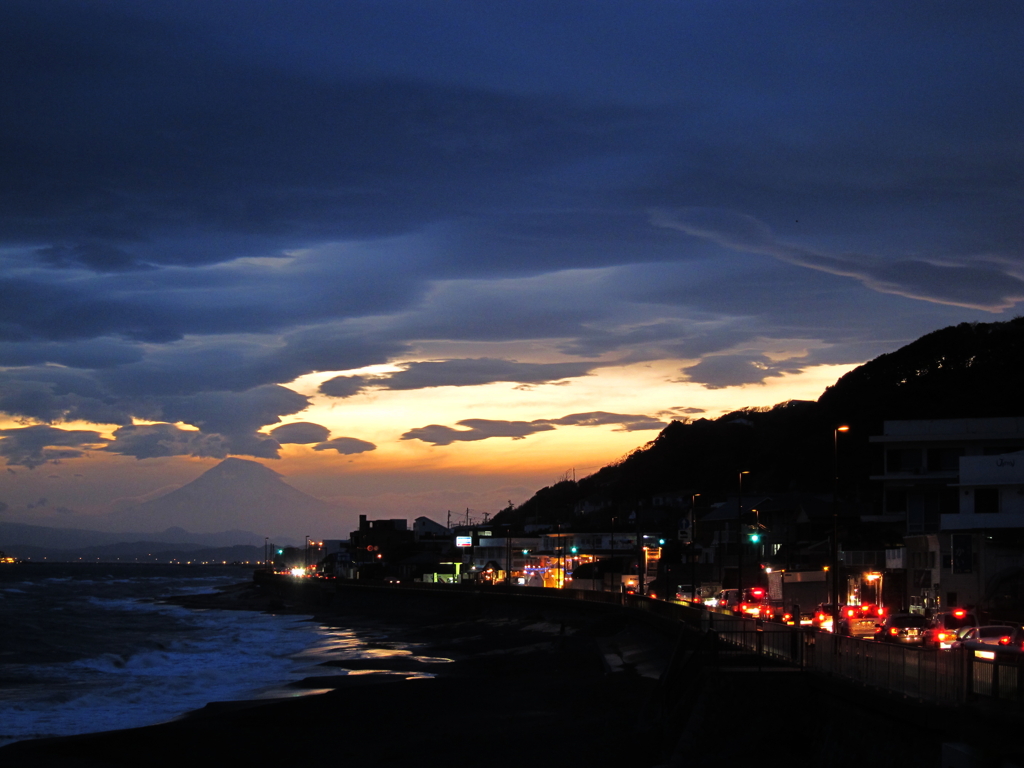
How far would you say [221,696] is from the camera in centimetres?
4122

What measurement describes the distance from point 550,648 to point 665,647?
43.9 feet

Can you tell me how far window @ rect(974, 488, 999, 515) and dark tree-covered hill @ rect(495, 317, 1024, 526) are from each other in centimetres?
3229

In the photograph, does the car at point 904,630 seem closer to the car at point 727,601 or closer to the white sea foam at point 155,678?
the car at point 727,601

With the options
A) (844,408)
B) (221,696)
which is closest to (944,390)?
(844,408)

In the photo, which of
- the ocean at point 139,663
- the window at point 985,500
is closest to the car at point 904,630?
the window at point 985,500

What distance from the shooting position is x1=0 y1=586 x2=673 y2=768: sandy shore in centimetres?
2655

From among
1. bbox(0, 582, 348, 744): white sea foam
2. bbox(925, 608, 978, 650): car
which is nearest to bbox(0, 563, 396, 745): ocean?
bbox(0, 582, 348, 744): white sea foam

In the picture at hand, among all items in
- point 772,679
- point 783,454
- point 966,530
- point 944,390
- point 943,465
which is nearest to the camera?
point 772,679

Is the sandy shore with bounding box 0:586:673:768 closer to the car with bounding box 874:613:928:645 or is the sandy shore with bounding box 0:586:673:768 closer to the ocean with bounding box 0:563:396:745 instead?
the ocean with bounding box 0:563:396:745

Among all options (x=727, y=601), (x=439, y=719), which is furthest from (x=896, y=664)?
(x=727, y=601)

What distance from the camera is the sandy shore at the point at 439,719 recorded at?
26547 millimetres

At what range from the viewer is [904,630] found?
35.5 meters

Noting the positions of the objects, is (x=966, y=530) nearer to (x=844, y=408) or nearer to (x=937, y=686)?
(x=937, y=686)

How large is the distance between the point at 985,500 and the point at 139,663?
45.5 metres
